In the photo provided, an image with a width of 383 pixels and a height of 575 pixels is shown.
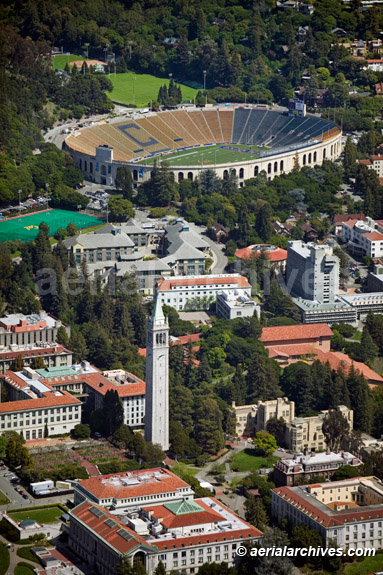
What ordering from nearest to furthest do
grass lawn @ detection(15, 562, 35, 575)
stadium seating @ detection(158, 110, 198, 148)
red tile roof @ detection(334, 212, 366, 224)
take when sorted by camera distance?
grass lawn @ detection(15, 562, 35, 575) → red tile roof @ detection(334, 212, 366, 224) → stadium seating @ detection(158, 110, 198, 148)

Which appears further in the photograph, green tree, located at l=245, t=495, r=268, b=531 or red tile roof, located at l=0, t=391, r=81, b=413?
red tile roof, located at l=0, t=391, r=81, b=413

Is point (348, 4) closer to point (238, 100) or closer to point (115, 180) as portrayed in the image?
point (238, 100)

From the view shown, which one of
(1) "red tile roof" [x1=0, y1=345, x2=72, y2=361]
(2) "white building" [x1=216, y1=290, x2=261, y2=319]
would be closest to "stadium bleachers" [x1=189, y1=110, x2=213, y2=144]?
(2) "white building" [x1=216, y1=290, x2=261, y2=319]

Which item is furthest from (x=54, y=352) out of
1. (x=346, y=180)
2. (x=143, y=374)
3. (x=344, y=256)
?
(x=346, y=180)

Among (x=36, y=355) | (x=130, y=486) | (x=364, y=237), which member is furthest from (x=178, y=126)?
(x=130, y=486)

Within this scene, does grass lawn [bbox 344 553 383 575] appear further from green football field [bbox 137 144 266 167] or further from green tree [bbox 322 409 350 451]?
green football field [bbox 137 144 266 167]

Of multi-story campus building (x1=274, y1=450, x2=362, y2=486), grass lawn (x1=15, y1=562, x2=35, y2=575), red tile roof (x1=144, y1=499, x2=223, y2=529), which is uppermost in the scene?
red tile roof (x1=144, y1=499, x2=223, y2=529)

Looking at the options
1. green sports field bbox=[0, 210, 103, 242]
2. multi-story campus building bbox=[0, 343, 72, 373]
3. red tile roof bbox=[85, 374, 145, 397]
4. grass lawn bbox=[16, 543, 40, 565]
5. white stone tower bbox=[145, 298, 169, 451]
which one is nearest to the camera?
grass lawn bbox=[16, 543, 40, 565]

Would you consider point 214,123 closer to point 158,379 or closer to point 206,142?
point 206,142

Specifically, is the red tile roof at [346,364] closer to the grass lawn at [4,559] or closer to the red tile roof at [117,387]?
the red tile roof at [117,387]

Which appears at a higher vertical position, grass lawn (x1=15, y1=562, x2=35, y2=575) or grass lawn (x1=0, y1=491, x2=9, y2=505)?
grass lawn (x1=15, y1=562, x2=35, y2=575)
